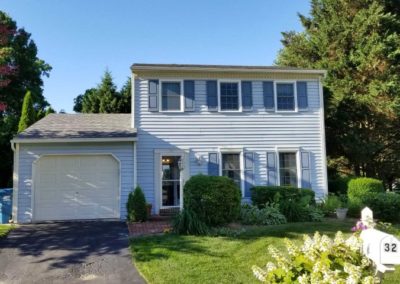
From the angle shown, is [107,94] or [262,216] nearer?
[262,216]

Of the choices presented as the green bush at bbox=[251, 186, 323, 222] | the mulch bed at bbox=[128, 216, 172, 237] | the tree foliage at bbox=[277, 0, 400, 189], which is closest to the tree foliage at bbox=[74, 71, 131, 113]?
the tree foliage at bbox=[277, 0, 400, 189]

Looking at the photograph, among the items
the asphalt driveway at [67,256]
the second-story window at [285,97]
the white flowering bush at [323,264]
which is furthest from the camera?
the second-story window at [285,97]

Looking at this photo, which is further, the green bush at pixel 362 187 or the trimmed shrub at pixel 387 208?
the green bush at pixel 362 187

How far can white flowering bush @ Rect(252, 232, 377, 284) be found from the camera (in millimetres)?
3061

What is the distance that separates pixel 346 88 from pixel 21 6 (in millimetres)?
14821

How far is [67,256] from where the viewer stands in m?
7.60

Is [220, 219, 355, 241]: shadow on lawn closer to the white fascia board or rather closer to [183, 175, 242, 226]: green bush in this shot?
[183, 175, 242, 226]: green bush

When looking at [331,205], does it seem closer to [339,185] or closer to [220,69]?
[339,185]

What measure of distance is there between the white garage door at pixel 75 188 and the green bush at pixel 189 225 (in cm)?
386

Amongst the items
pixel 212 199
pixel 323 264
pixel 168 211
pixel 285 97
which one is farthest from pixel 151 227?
pixel 323 264

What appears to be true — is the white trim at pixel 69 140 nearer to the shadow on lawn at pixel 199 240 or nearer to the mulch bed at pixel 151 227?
the mulch bed at pixel 151 227

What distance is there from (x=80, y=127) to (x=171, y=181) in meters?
3.91

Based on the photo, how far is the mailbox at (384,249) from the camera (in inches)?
111

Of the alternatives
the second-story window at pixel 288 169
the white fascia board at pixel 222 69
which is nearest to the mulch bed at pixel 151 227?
the second-story window at pixel 288 169
